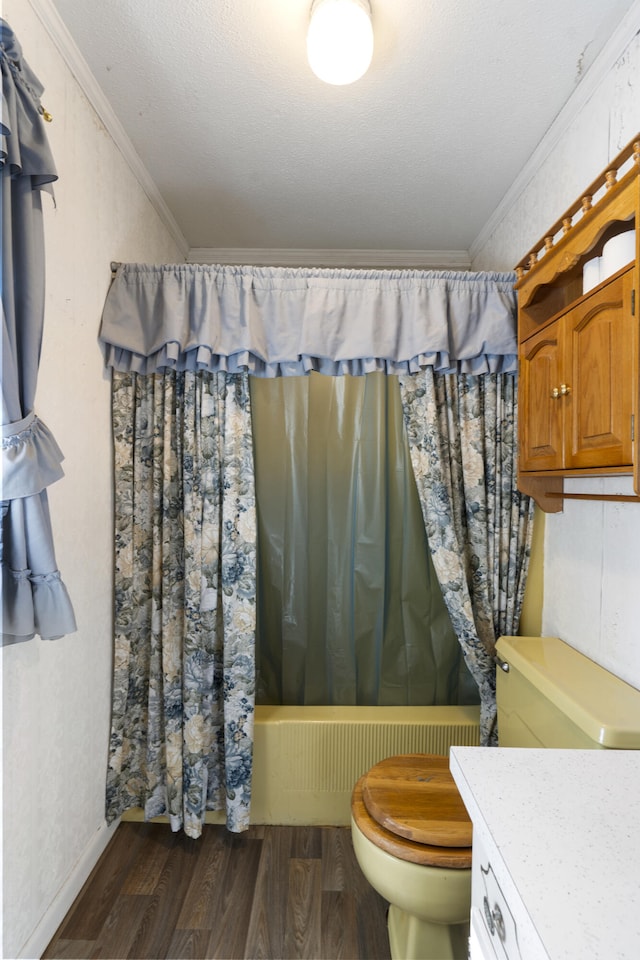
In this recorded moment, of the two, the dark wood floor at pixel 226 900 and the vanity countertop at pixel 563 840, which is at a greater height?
the vanity countertop at pixel 563 840

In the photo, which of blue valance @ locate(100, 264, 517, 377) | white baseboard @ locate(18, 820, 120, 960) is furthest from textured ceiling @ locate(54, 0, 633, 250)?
white baseboard @ locate(18, 820, 120, 960)

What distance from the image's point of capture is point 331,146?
1991 millimetres

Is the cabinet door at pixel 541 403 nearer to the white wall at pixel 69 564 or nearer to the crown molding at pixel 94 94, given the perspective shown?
the white wall at pixel 69 564

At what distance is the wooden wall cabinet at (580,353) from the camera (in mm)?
1140

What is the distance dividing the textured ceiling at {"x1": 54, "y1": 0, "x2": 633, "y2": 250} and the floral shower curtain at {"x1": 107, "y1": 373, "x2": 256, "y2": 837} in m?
0.90

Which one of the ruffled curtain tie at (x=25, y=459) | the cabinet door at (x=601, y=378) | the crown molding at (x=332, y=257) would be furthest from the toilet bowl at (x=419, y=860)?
the crown molding at (x=332, y=257)

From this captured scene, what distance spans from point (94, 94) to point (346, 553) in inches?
73.8

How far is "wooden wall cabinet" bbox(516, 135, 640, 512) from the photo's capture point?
1140 millimetres

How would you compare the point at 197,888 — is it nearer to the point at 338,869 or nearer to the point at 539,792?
the point at 338,869

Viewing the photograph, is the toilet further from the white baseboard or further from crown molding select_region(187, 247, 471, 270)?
crown molding select_region(187, 247, 471, 270)

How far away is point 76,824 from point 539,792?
1.50m

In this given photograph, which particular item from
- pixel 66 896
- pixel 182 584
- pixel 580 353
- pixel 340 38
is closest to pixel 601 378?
pixel 580 353

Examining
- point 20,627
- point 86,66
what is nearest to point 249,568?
point 20,627

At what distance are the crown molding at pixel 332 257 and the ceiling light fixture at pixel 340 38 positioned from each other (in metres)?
1.47
